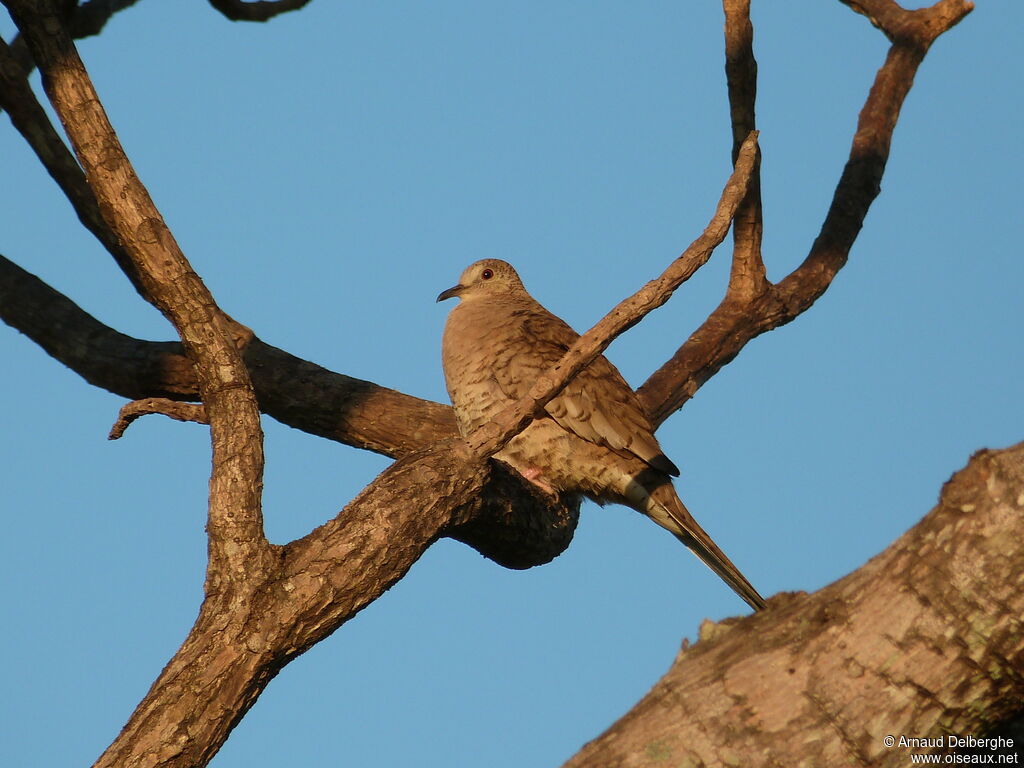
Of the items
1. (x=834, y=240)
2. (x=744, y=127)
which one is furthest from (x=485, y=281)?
(x=834, y=240)

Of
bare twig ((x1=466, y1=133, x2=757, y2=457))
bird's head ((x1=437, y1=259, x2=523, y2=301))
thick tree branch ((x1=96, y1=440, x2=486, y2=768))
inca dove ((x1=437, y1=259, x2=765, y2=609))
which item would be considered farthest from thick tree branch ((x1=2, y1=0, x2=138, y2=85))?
bare twig ((x1=466, y1=133, x2=757, y2=457))

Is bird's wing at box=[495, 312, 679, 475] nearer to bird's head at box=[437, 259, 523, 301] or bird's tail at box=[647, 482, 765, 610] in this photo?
bird's tail at box=[647, 482, 765, 610]

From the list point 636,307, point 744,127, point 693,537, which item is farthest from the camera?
point 744,127

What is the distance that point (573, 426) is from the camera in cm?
613

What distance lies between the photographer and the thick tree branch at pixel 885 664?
246cm

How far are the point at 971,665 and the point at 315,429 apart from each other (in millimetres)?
5047

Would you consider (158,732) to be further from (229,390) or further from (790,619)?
(790,619)

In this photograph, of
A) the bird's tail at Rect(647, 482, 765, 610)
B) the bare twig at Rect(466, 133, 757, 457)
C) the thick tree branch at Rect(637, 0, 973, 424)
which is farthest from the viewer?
the thick tree branch at Rect(637, 0, 973, 424)

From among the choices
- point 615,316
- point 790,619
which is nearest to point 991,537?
point 790,619

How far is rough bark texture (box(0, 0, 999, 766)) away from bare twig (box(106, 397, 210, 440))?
0.5 inches

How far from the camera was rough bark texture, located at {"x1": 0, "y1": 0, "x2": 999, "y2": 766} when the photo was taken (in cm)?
252

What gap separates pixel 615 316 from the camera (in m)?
4.02

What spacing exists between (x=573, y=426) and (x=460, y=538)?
48.4 inches

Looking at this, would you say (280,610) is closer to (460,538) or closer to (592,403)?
(460,538)
